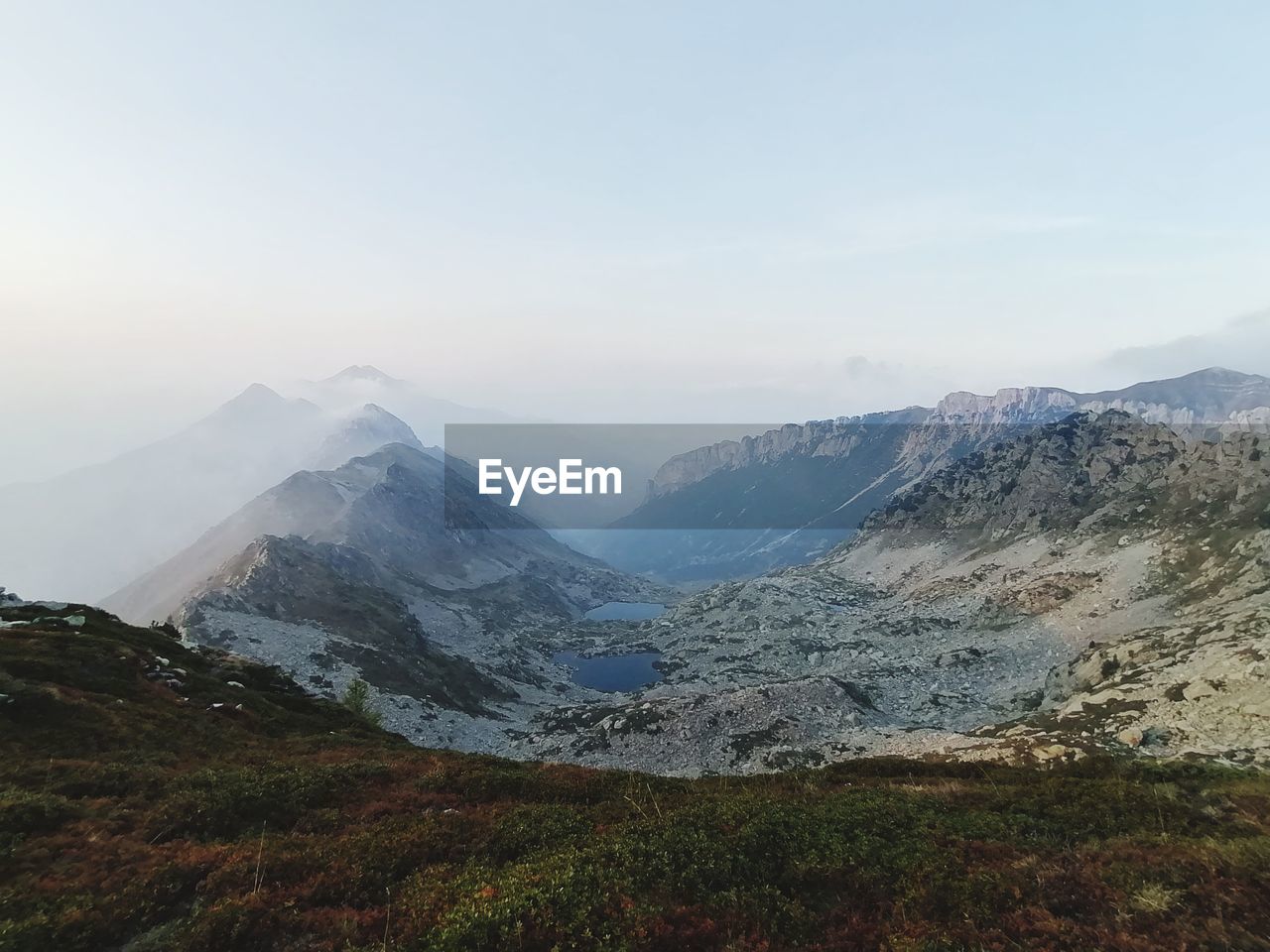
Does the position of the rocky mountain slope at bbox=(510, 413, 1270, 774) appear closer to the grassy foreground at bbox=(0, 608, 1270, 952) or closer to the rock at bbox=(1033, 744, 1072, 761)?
the rock at bbox=(1033, 744, 1072, 761)

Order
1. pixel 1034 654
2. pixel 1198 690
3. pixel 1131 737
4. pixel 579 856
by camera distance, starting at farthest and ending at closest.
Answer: pixel 1034 654
pixel 1198 690
pixel 1131 737
pixel 579 856

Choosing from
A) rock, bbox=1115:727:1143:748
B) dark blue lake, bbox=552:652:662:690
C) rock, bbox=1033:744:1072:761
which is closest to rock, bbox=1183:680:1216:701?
Answer: rock, bbox=1115:727:1143:748

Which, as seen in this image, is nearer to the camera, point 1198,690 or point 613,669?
point 1198,690

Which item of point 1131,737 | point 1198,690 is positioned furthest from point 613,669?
point 1198,690

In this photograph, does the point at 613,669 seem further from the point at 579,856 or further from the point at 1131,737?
the point at 579,856

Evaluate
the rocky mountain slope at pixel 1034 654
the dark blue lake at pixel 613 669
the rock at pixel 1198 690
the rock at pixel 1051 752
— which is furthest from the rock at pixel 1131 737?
the dark blue lake at pixel 613 669

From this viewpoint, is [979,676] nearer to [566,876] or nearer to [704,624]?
[704,624]

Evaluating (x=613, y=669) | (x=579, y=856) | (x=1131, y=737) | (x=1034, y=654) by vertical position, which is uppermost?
(x=579, y=856)

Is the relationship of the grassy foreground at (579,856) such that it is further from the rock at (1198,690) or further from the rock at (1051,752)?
the rock at (1198,690)
